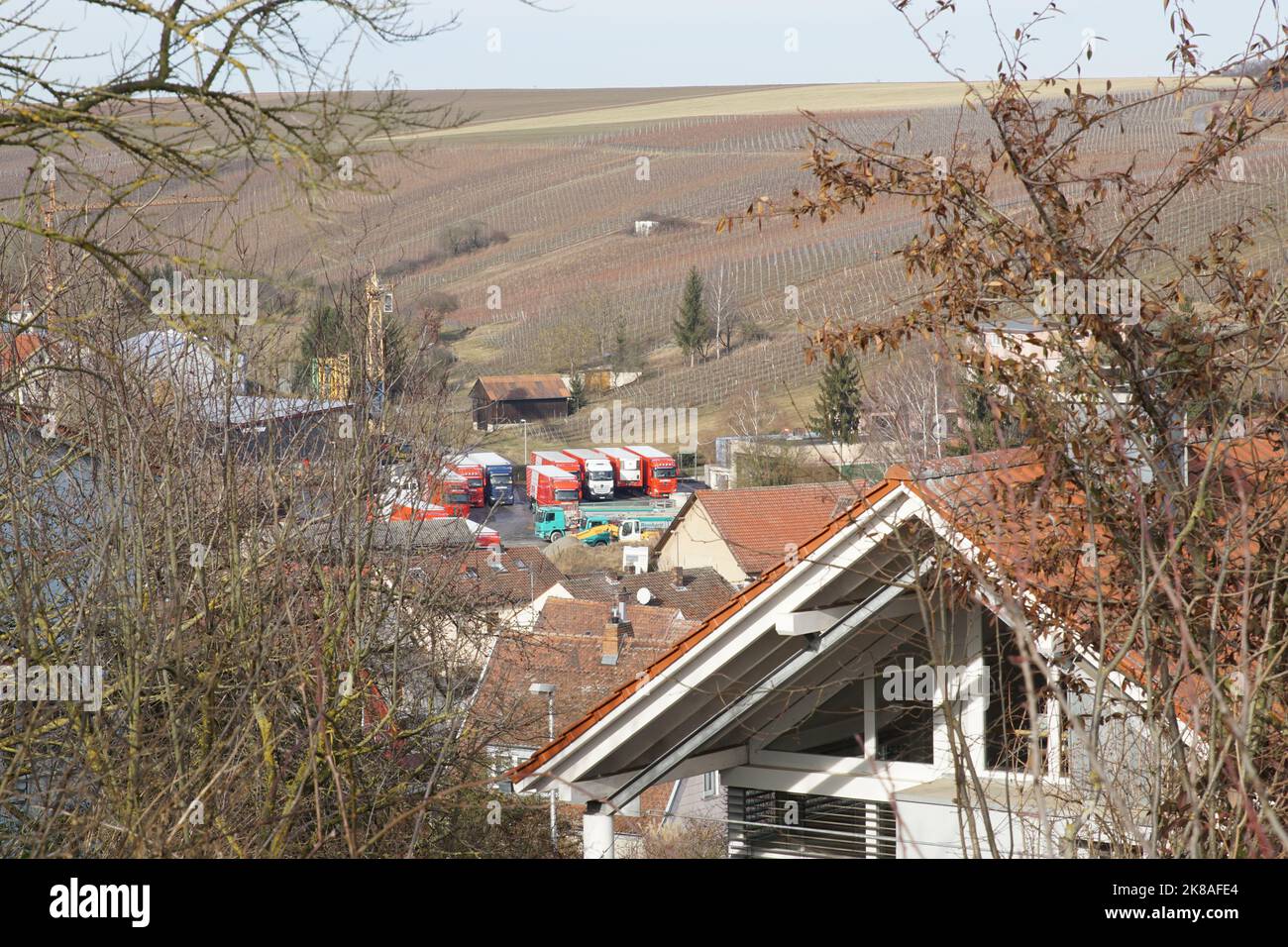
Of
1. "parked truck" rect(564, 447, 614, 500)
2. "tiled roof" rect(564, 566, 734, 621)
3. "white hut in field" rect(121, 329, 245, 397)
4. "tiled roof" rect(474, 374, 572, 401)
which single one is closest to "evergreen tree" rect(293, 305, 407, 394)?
"white hut in field" rect(121, 329, 245, 397)

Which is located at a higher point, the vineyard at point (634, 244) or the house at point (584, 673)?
the vineyard at point (634, 244)

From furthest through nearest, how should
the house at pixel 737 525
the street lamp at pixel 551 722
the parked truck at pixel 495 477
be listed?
the parked truck at pixel 495 477 < the house at pixel 737 525 < the street lamp at pixel 551 722

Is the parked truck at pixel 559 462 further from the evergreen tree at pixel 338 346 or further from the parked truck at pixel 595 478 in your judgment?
the evergreen tree at pixel 338 346

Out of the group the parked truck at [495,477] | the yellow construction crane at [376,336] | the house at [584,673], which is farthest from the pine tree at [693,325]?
the yellow construction crane at [376,336]

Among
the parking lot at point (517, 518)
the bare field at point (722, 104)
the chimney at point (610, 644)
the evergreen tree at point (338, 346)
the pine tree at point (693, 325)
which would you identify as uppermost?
the bare field at point (722, 104)

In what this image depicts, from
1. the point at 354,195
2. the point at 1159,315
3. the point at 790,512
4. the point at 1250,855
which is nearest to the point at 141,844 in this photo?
the point at 354,195

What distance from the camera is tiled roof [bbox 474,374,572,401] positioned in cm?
7044

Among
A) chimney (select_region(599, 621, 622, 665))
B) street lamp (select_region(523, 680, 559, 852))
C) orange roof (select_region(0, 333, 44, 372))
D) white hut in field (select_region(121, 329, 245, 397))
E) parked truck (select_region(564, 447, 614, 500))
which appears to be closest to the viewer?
orange roof (select_region(0, 333, 44, 372))

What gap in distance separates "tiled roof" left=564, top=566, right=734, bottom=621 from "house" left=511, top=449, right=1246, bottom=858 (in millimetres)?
24334

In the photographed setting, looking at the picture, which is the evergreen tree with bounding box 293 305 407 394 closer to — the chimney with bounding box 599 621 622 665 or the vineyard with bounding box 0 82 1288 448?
the chimney with bounding box 599 621 622 665

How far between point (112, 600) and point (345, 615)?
86.3 inches

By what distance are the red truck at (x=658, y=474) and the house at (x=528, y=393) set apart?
836cm

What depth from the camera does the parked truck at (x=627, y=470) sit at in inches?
2438

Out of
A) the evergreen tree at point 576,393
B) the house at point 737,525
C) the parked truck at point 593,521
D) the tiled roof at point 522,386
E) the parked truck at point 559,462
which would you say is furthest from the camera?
the evergreen tree at point 576,393
